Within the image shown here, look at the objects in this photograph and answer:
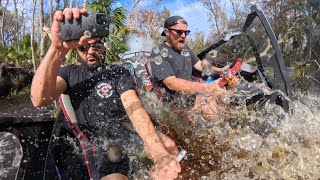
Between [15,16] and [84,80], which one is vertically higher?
[84,80]

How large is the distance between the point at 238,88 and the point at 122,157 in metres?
1.24

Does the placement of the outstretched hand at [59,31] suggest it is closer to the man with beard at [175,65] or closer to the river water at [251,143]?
the river water at [251,143]

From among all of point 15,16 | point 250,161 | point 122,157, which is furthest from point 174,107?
point 15,16

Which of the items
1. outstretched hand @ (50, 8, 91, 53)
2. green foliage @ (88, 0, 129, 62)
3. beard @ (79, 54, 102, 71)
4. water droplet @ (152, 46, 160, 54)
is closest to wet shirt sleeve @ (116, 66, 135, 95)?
beard @ (79, 54, 102, 71)

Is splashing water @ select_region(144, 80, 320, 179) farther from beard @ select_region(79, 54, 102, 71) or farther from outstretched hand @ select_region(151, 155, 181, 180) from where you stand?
beard @ select_region(79, 54, 102, 71)

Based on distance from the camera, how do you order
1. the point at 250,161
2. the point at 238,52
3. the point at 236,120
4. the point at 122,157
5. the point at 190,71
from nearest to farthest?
the point at 250,161 < the point at 122,157 < the point at 236,120 < the point at 238,52 < the point at 190,71

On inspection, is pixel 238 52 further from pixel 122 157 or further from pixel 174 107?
pixel 122 157

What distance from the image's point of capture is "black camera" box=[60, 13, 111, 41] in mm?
1753

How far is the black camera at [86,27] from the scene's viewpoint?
1753 millimetres

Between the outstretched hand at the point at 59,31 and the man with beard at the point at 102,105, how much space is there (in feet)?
0.82

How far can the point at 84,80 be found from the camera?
2680mm

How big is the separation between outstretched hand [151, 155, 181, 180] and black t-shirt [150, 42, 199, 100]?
2.13 metres

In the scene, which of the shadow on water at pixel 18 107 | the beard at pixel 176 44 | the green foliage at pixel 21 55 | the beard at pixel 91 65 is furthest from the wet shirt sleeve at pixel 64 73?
the green foliage at pixel 21 55

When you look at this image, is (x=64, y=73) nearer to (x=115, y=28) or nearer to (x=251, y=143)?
(x=251, y=143)
